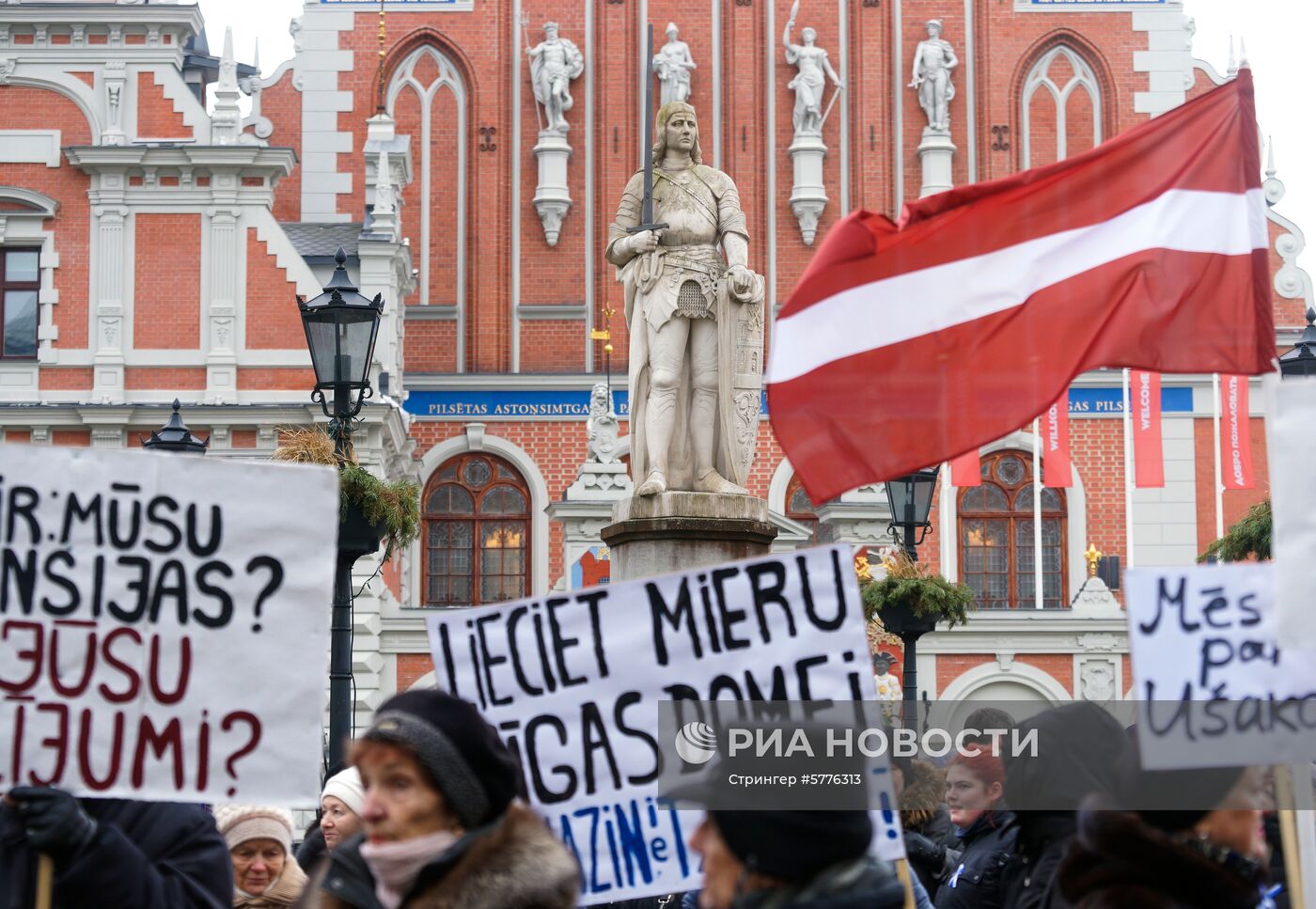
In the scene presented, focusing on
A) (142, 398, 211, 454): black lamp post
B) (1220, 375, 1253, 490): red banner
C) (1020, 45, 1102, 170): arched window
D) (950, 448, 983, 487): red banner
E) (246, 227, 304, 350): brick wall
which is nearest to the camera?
(142, 398, 211, 454): black lamp post

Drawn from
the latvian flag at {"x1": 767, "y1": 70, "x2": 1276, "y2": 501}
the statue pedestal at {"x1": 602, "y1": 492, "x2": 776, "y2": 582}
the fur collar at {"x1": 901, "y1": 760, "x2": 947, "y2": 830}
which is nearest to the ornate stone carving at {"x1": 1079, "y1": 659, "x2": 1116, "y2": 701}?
the statue pedestal at {"x1": 602, "y1": 492, "x2": 776, "y2": 582}

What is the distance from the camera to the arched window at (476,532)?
Result: 103 feet

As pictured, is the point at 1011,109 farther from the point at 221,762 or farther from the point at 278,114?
the point at 221,762

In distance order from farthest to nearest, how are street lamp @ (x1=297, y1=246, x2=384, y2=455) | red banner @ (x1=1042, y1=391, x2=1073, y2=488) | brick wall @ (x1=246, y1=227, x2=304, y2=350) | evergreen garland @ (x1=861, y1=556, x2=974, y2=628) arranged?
brick wall @ (x1=246, y1=227, x2=304, y2=350) < red banner @ (x1=1042, y1=391, x2=1073, y2=488) < evergreen garland @ (x1=861, y1=556, x2=974, y2=628) < street lamp @ (x1=297, y1=246, x2=384, y2=455)

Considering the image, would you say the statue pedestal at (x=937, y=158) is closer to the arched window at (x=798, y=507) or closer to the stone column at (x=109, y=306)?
the arched window at (x=798, y=507)

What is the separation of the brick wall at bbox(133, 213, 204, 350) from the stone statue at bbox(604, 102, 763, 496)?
17.1 meters

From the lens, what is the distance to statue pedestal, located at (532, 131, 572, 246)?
3234 centimetres

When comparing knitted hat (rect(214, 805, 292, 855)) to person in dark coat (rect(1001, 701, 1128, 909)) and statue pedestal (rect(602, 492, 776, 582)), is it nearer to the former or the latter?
person in dark coat (rect(1001, 701, 1128, 909))

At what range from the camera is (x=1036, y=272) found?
19.7ft

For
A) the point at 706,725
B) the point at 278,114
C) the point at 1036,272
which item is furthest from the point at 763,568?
the point at 278,114

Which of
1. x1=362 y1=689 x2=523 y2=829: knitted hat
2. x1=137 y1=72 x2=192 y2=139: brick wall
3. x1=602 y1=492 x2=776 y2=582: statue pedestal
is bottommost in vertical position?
x1=362 y1=689 x2=523 y2=829: knitted hat

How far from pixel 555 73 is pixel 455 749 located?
2901cm

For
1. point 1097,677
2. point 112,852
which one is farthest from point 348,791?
point 1097,677

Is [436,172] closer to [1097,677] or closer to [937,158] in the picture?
[937,158]
